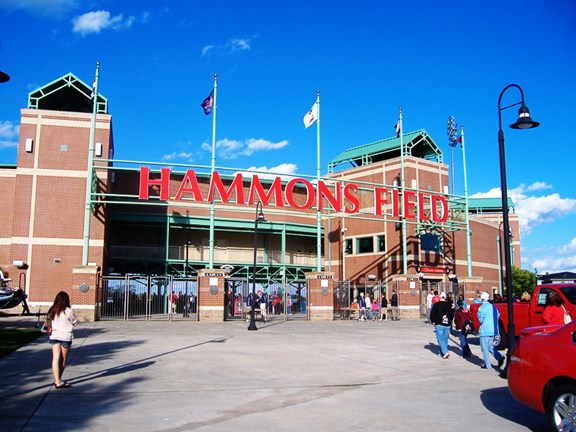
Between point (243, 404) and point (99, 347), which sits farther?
point (99, 347)

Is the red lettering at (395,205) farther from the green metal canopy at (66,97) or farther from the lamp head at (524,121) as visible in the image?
the lamp head at (524,121)

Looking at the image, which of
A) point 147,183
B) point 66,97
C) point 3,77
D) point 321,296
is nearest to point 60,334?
point 3,77

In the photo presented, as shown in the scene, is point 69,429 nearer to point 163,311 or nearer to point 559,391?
point 559,391

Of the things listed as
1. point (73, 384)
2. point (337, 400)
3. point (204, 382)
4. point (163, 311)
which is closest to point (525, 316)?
point (337, 400)

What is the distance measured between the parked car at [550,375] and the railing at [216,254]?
132 feet

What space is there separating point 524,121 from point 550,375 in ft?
26.8

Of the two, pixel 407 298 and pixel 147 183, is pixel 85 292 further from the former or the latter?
pixel 407 298

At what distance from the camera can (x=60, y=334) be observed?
33.0ft

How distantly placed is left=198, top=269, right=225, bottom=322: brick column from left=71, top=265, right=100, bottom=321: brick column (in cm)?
524

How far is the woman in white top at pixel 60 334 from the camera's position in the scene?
994 cm

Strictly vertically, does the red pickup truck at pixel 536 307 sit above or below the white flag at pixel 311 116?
below

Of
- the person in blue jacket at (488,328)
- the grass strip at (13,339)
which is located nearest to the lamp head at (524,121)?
the person in blue jacket at (488,328)

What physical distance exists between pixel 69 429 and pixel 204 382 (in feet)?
13.1

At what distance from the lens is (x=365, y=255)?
48.9m
